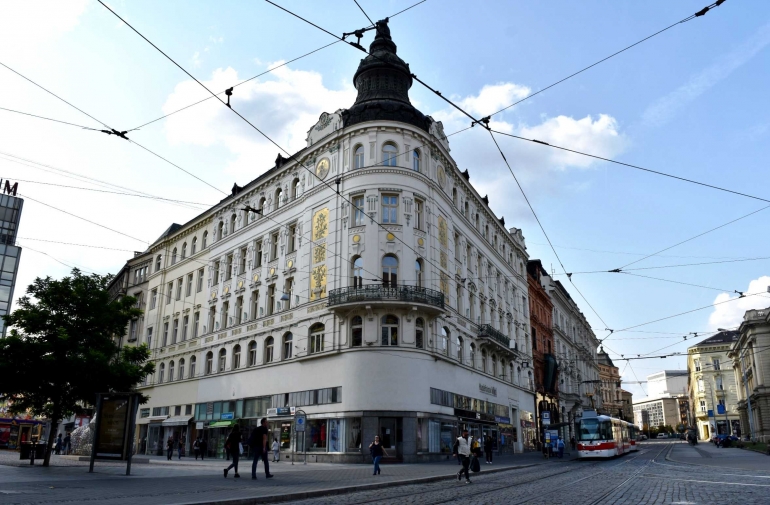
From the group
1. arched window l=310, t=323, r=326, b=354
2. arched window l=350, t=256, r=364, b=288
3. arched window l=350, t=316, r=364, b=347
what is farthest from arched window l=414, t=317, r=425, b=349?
arched window l=310, t=323, r=326, b=354

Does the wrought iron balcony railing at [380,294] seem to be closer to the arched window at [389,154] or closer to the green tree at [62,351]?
the arched window at [389,154]

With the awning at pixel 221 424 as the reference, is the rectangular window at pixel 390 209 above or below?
above

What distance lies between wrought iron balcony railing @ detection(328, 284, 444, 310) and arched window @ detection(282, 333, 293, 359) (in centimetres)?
576

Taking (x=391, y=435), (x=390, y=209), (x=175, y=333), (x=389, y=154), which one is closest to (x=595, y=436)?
(x=391, y=435)

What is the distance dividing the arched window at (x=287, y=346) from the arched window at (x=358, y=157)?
11564 mm

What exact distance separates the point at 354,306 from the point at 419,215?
749 cm

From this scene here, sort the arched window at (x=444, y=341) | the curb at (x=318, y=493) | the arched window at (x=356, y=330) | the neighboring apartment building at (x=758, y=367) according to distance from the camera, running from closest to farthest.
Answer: the curb at (x=318, y=493)
the arched window at (x=356, y=330)
the arched window at (x=444, y=341)
the neighboring apartment building at (x=758, y=367)

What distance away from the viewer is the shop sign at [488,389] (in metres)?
42.1

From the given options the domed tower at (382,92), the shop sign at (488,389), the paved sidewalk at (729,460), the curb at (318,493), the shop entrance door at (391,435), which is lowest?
the paved sidewalk at (729,460)

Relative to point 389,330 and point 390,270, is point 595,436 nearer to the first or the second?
point 389,330

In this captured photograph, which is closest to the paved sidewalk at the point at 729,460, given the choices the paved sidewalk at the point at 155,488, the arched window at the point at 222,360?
the paved sidewalk at the point at 155,488

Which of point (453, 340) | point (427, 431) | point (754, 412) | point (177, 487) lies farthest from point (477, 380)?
point (754, 412)

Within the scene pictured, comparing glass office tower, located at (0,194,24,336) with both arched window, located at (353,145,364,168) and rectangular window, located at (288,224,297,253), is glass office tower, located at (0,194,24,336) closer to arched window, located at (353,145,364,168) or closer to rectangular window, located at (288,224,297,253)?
rectangular window, located at (288,224,297,253)

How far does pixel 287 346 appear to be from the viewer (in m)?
38.0
